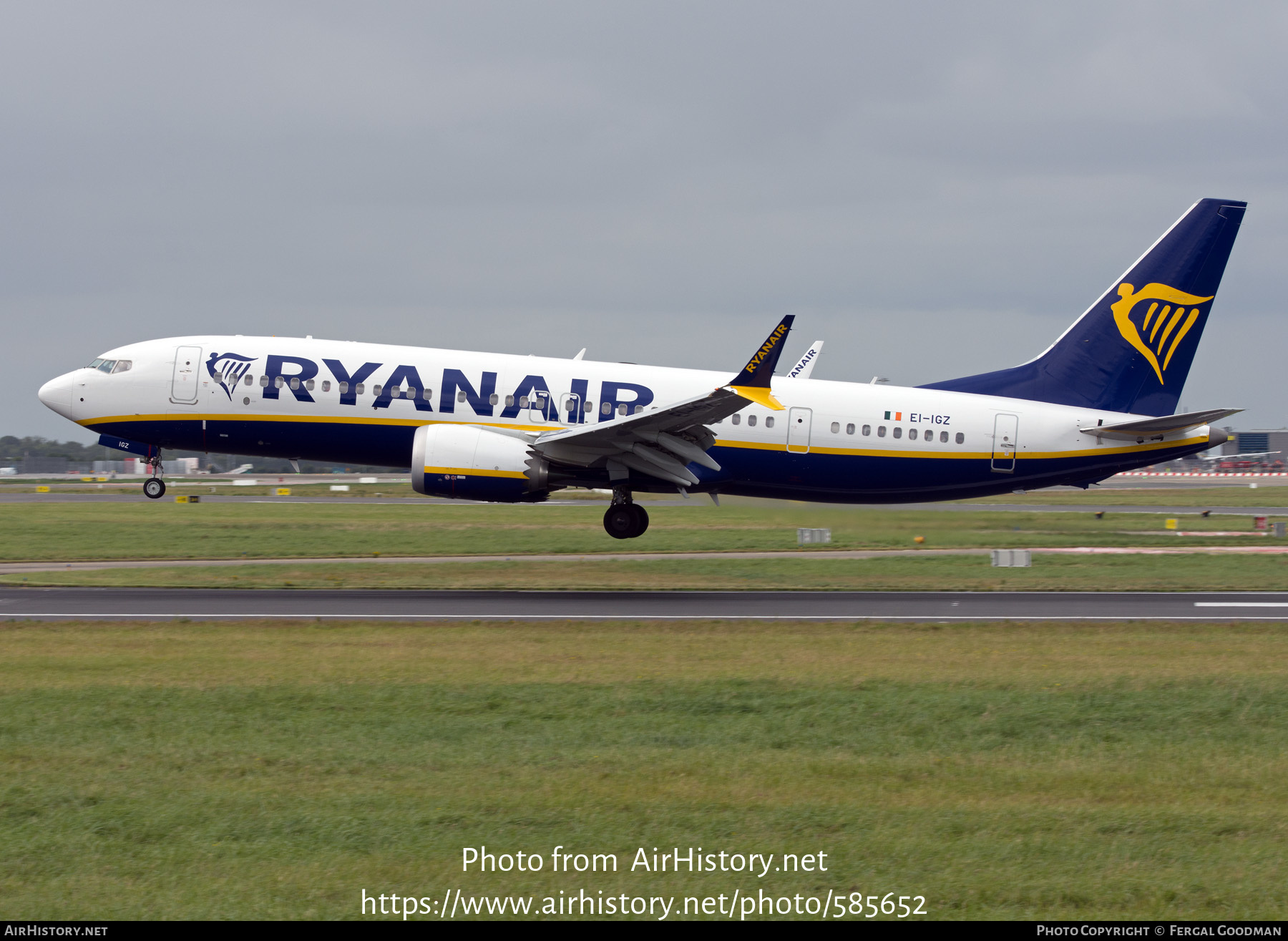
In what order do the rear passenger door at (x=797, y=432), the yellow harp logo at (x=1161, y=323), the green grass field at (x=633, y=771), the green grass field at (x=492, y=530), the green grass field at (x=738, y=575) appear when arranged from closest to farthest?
the green grass field at (x=633, y=771)
the green grass field at (x=738, y=575)
the rear passenger door at (x=797, y=432)
the green grass field at (x=492, y=530)
the yellow harp logo at (x=1161, y=323)

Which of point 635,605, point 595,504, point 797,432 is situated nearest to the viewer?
point 635,605

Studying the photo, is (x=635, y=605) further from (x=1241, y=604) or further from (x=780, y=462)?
(x=1241, y=604)

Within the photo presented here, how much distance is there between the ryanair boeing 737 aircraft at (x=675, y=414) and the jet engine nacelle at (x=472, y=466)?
0.14 ft

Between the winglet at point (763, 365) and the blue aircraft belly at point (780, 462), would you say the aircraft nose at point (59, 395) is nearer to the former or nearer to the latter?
the blue aircraft belly at point (780, 462)

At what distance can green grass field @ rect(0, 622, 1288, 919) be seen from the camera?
8133mm

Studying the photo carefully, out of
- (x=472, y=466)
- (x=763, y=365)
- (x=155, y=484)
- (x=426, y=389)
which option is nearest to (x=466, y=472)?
(x=472, y=466)

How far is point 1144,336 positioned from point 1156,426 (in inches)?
118

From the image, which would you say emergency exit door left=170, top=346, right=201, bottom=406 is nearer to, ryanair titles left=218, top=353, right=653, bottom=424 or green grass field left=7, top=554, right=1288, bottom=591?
ryanair titles left=218, top=353, right=653, bottom=424

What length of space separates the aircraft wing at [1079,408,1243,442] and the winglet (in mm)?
9506

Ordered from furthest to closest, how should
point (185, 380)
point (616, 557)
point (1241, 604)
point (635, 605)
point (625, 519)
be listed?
point (616, 557), point (625, 519), point (185, 380), point (1241, 604), point (635, 605)

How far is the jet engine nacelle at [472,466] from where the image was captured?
24.9m

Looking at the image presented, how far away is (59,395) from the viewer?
2861 cm

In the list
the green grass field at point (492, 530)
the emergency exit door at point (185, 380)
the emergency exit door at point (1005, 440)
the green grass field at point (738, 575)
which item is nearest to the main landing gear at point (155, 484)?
the green grass field at point (738, 575)

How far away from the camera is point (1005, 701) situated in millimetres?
13914
